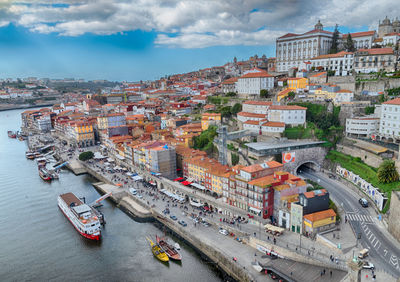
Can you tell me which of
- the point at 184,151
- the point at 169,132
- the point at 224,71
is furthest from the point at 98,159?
the point at 224,71

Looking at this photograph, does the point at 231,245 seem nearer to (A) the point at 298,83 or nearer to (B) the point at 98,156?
(A) the point at 298,83

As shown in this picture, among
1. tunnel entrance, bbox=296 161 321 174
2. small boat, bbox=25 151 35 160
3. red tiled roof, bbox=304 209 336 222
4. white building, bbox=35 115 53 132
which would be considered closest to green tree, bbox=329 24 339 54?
tunnel entrance, bbox=296 161 321 174

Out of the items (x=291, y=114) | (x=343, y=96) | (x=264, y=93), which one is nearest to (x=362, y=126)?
(x=343, y=96)

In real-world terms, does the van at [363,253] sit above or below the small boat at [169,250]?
above

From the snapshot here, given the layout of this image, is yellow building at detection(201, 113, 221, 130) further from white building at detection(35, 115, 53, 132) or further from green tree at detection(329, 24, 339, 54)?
white building at detection(35, 115, 53, 132)

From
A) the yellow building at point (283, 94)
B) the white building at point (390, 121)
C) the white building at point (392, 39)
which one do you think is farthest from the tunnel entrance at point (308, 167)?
the white building at point (392, 39)

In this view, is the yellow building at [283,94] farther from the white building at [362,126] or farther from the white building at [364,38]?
the white building at [364,38]

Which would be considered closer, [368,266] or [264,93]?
[368,266]
